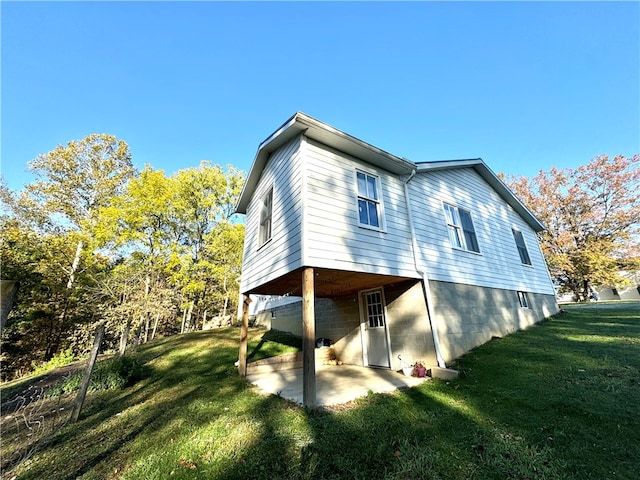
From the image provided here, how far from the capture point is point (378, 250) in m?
6.13

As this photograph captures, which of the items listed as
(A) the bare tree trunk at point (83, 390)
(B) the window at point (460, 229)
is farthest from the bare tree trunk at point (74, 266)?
(B) the window at point (460, 229)

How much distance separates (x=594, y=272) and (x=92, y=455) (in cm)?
2721

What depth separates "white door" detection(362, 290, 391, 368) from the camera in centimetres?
752

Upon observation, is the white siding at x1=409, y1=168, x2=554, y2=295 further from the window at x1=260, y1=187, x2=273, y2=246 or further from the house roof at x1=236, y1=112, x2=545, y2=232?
the window at x1=260, y1=187, x2=273, y2=246

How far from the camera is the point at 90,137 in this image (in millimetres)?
16453

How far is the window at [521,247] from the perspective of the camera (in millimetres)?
10859

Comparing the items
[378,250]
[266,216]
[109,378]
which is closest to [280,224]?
[266,216]

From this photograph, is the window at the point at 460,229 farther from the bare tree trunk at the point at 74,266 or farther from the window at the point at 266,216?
the bare tree trunk at the point at 74,266

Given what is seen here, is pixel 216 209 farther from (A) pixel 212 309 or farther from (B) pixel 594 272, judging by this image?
(B) pixel 594 272

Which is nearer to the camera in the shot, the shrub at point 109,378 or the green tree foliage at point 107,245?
the shrub at point 109,378

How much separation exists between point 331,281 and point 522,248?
9.22 metres

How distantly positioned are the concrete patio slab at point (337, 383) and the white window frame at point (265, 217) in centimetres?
348

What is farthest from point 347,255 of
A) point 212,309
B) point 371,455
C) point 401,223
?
point 212,309

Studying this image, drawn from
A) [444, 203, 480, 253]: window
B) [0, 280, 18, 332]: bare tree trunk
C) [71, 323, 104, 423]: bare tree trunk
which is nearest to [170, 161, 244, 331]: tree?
[71, 323, 104, 423]: bare tree trunk
